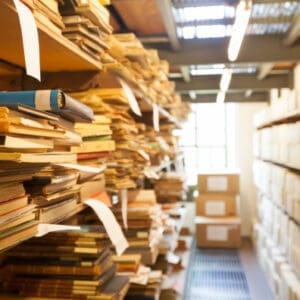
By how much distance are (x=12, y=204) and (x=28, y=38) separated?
31 centimetres

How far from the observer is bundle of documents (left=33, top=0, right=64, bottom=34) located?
3.05 ft

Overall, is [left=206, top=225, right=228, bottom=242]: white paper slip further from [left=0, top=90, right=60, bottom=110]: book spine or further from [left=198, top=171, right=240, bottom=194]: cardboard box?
[left=0, top=90, right=60, bottom=110]: book spine

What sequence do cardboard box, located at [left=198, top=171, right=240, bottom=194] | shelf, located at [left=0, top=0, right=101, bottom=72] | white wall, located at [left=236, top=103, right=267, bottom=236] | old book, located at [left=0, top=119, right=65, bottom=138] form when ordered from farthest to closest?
white wall, located at [left=236, top=103, right=267, bottom=236]
cardboard box, located at [left=198, top=171, right=240, bottom=194]
shelf, located at [left=0, top=0, right=101, bottom=72]
old book, located at [left=0, top=119, right=65, bottom=138]

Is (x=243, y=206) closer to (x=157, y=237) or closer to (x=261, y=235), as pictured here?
(x=261, y=235)

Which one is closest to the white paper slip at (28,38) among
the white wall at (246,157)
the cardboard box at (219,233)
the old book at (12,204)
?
the old book at (12,204)

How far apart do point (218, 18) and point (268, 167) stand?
2.31 metres

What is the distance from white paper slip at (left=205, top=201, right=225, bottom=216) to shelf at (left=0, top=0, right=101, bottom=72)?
17.0 ft

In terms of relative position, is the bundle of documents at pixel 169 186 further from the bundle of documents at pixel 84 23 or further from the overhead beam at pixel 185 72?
the bundle of documents at pixel 84 23

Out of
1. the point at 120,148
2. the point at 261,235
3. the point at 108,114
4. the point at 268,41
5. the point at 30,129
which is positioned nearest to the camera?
the point at 30,129

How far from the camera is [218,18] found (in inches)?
109

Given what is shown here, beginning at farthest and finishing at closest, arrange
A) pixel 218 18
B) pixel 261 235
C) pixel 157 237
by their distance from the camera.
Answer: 1. pixel 261 235
2. pixel 218 18
3. pixel 157 237

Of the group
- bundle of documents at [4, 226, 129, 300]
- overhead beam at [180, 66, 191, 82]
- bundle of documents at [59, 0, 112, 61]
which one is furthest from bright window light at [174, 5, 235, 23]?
bundle of documents at [4, 226, 129, 300]

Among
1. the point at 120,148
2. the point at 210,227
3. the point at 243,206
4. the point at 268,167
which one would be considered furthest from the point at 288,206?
the point at 243,206

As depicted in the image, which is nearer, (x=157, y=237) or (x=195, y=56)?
(x=157, y=237)
